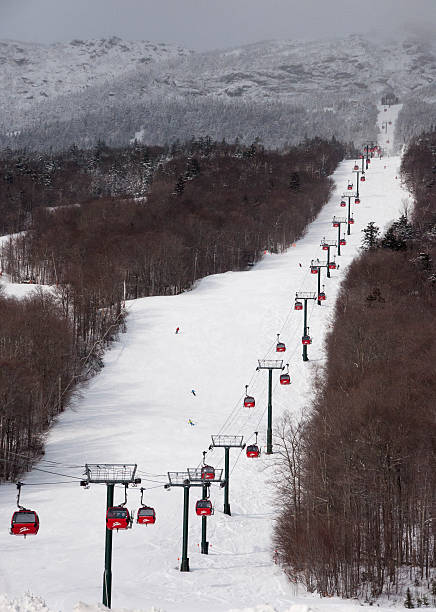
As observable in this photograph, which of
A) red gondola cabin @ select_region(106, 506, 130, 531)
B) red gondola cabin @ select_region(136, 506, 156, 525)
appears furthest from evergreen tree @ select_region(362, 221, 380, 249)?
red gondola cabin @ select_region(106, 506, 130, 531)

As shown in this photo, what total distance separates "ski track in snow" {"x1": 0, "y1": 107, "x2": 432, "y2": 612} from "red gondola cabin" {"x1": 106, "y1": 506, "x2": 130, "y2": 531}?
89.9 inches

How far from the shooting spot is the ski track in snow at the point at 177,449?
27812 mm

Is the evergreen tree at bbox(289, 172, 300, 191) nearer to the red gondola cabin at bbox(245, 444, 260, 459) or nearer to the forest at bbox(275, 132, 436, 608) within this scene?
the forest at bbox(275, 132, 436, 608)

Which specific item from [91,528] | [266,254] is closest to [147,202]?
[266,254]

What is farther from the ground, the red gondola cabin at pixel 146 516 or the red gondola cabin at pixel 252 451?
the red gondola cabin at pixel 146 516

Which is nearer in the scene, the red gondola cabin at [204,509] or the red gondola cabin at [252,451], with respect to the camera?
the red gondola cabin at [204,509]

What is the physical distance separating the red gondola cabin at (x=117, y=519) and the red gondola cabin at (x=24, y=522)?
2.16 m

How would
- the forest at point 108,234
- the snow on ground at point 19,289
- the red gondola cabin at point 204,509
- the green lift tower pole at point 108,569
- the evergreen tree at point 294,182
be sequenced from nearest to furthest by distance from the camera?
the green lift tower pole at point 108,569 → the red gondola cabin at point 204,509 → the forest at point 108,234 → the snow on ground at point 19,289 → the evergreen tree at point 294,182

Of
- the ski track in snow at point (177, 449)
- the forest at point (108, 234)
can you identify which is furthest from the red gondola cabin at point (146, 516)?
the forest at point (108, 234)

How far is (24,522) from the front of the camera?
77.9 feet

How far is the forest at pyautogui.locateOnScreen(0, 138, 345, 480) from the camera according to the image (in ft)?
176

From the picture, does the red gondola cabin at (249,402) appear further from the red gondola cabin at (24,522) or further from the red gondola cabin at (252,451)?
the red gondola cabin at (24,522)

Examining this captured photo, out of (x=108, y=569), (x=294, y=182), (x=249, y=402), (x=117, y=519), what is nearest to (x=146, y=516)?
(x=117, y=519)

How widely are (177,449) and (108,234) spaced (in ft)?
208
